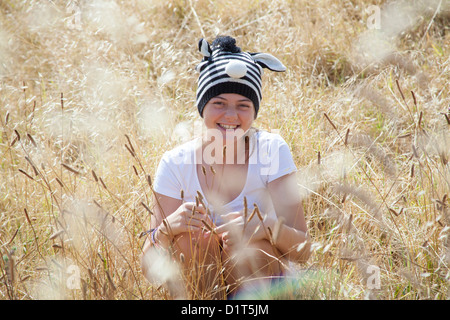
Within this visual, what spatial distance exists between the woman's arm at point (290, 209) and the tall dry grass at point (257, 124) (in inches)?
2.8

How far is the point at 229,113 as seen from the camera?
202 cm

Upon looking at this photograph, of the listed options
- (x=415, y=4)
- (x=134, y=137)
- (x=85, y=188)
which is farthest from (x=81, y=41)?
(x=415, y=4)

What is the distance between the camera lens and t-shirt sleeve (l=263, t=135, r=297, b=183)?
2014mm

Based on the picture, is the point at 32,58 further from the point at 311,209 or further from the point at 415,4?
the point at 415,4

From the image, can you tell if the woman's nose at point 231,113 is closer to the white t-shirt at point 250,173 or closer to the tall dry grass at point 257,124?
the white t-shirt at point 250,173

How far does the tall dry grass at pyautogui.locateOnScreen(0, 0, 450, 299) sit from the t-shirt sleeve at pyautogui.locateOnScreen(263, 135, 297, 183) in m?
0.13

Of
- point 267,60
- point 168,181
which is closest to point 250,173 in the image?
point 168,181

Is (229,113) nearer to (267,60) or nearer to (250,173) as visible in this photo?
(250,173)

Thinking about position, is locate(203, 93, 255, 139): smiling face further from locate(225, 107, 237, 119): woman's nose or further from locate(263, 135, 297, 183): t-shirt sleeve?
locate(263, 135, 297, 183): t-shirt sleeve

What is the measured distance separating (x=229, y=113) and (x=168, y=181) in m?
0.38

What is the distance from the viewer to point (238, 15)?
13.5 feet

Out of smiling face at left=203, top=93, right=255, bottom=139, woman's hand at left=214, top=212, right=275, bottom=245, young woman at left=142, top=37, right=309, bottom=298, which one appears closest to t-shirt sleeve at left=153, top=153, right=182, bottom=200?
young woman at left=142, top=37, right=309, bottom=298

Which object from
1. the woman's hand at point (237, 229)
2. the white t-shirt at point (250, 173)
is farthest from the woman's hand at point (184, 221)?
the white t-shirt at point (250, 173)
